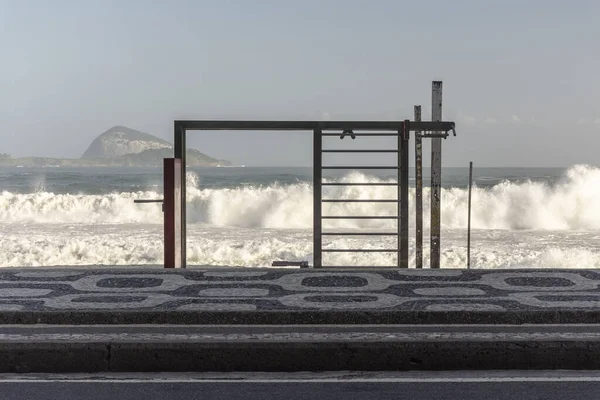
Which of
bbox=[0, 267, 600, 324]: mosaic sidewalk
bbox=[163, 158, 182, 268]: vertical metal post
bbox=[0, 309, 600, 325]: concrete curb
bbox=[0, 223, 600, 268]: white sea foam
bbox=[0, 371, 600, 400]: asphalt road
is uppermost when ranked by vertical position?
bbox=[163, 158, 182, 268]: vertical metal post

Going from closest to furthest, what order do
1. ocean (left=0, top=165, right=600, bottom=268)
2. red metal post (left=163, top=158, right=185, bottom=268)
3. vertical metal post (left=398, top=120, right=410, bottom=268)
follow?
red metal post (left=163, top=158, right=185, bottom=268) < vertical metal post (left=398, top=120, right=410, bottom=268) < ocean (left=0, top=165, right=600, bottom=268)

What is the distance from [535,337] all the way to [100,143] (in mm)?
100264

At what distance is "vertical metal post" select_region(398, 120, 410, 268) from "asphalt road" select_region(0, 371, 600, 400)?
5834mm

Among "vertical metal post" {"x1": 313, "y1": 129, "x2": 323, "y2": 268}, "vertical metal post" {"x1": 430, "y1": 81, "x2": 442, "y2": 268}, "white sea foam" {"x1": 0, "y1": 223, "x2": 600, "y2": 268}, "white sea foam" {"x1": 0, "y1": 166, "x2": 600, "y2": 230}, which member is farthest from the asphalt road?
"white sea foam" {"x1": 0, "y1": 166, "x2": 600, "y2": 230}

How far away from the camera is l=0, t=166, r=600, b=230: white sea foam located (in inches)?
1427

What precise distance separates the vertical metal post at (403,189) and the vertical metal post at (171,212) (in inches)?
121

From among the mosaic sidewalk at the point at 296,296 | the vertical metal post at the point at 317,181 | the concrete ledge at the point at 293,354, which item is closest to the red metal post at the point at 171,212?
the mosaic sidewalk at the point at 296,296

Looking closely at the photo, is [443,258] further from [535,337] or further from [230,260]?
[535,337]

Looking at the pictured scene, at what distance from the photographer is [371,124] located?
12.2m

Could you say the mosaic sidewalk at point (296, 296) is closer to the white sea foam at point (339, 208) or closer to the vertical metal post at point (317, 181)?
the vertical metal post at point (317, 181)

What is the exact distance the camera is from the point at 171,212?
1202 centimetres

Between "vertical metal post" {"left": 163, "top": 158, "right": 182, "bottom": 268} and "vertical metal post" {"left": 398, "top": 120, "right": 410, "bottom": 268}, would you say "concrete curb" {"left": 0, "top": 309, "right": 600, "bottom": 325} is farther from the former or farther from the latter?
"vertical metal post" {"left": 398, "top": 120, "right": 410, "bottom": 268}

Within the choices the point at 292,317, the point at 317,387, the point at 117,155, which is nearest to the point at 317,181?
the point at 292,317

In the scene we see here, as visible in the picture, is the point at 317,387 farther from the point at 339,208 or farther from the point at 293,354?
the point at 339,208
